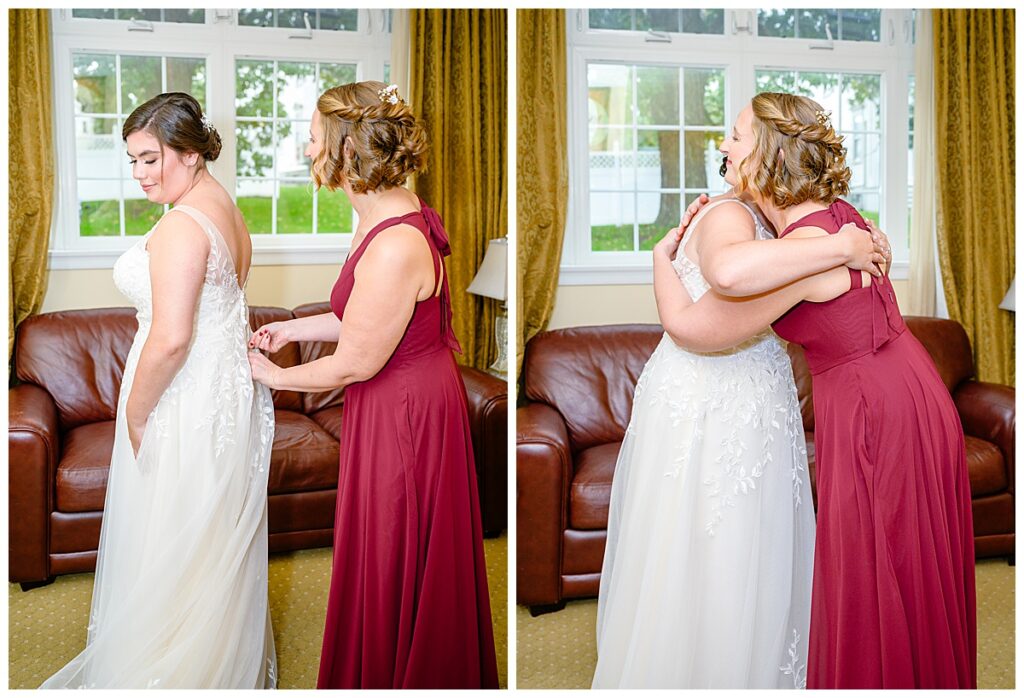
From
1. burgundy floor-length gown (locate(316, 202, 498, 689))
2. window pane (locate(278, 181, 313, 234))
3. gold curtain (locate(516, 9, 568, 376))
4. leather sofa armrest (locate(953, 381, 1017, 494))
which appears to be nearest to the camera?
burgundy floor-length gown (locate(316, 202, 498, 689))

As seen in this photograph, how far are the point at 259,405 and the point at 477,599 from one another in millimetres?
731

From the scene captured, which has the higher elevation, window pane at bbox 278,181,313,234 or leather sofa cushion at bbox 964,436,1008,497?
window pane at bbox 278,181,313,234

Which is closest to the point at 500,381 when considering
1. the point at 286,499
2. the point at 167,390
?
the point at 286,499

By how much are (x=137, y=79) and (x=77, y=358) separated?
133cm

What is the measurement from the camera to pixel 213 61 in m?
4.11

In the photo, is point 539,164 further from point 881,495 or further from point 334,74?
point 881,495

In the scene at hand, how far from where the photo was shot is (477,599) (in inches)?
87.7

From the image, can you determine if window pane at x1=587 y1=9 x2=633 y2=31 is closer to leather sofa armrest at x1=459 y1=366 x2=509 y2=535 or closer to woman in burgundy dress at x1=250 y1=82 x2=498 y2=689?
leather sofa armrest at x1=459 y1=366 x2=509 y2=535

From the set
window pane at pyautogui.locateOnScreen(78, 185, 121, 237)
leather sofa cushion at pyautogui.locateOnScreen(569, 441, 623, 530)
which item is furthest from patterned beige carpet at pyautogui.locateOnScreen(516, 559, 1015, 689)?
window pane at pyautogui.locateOnScreen(78, 185, 121, 237)

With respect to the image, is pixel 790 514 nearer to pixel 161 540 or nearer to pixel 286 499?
pixel 161 540

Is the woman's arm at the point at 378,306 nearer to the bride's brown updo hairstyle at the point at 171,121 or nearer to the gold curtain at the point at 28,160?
the bride's brown updo hairstyle at the point at 171,121

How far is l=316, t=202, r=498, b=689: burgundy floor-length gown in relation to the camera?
2.04 meters

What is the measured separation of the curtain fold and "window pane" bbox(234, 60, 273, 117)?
3.02 meters

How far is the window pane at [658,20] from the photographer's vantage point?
4012 mm
